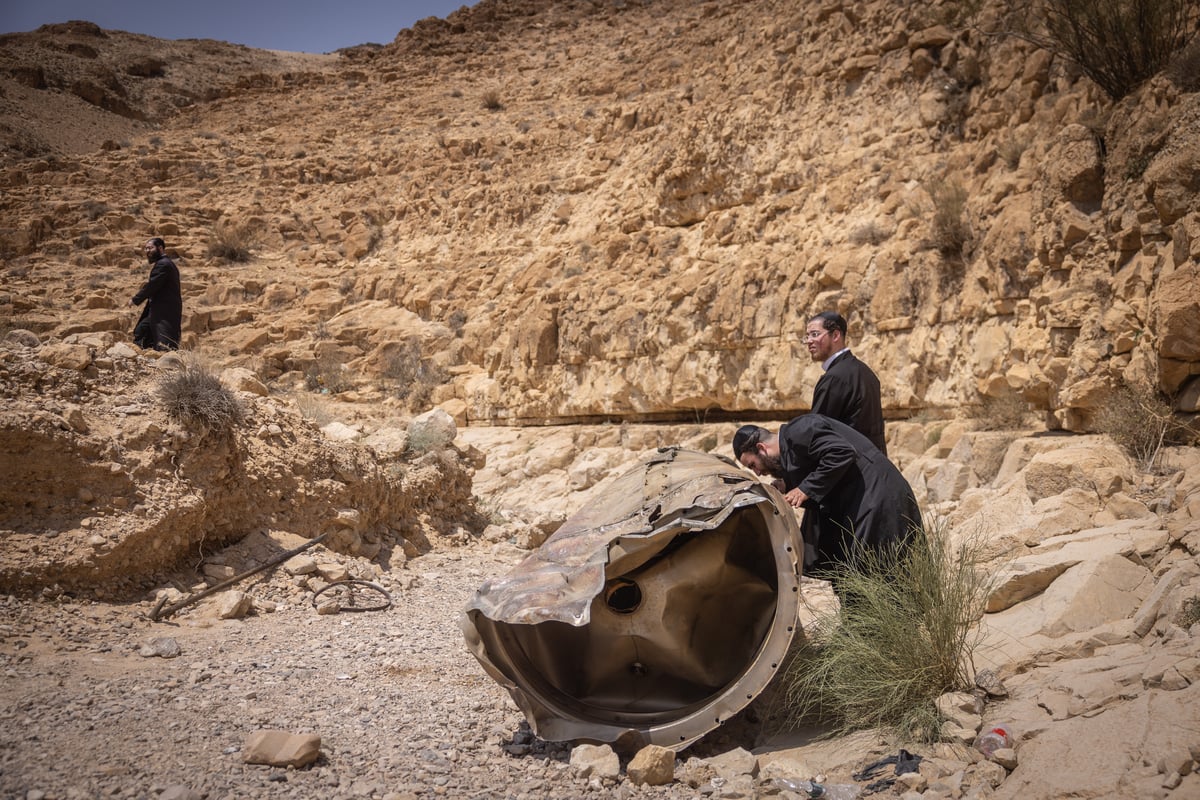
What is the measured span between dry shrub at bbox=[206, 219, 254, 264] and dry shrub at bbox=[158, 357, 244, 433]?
16.3 meters

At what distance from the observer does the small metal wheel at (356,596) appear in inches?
198

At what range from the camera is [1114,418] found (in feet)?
17.7

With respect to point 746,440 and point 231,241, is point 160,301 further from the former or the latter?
point 231,241

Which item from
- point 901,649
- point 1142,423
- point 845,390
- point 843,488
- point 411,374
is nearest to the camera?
point 901,649

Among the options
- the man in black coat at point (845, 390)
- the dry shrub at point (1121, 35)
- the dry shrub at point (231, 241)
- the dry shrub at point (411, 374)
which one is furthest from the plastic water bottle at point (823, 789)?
the dry shrub at point (231, 241)

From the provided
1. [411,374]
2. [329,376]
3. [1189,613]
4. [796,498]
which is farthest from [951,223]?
[329,376]

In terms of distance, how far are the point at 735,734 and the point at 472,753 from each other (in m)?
1.09

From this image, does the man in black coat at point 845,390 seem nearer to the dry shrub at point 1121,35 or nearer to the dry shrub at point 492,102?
the dry shrub at point 1121,35

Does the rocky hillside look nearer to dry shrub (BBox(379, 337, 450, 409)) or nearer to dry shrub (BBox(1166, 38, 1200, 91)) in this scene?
dry shrub (BBox(1166, 38, 1200, 91))

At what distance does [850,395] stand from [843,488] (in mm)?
529

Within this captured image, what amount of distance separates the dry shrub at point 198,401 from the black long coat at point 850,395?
3996 mm

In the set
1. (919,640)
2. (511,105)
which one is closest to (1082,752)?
(919,640)

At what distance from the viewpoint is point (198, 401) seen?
208 inches

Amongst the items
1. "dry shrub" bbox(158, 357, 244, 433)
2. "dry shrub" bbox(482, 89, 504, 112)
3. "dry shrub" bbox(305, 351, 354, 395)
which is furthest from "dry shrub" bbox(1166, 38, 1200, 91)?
"dry shrub" bbox(482, 89, 504, 112)
